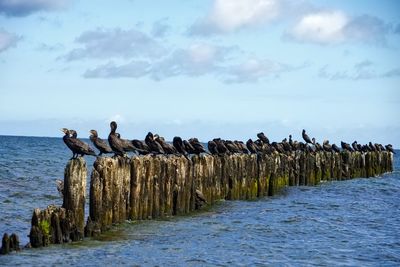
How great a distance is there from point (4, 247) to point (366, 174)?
110 feet

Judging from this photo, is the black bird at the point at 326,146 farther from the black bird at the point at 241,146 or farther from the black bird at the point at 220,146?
the black bird at the point at 220,146

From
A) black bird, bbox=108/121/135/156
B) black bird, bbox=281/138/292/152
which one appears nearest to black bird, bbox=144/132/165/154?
black bird, bbox=108/121/135/156

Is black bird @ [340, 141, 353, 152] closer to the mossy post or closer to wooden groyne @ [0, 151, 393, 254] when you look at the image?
wooden groyne @ [0, 151, 393, 254]

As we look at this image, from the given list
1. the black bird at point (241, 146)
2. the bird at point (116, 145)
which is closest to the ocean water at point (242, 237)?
the bird at point (116, 145)

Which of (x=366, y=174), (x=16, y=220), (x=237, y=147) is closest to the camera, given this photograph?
(x=16, y=220)

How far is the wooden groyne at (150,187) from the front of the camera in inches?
514

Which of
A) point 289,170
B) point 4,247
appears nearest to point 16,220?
point 4,247

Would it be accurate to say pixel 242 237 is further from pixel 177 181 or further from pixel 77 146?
pixel 77 146

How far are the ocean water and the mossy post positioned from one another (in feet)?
1.60

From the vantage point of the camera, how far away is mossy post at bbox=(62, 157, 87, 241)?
521 inches

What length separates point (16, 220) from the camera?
57.3ft

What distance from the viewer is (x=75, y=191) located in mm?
13250

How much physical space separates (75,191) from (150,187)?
385cm

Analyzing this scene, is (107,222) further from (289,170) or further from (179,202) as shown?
(289,170)
